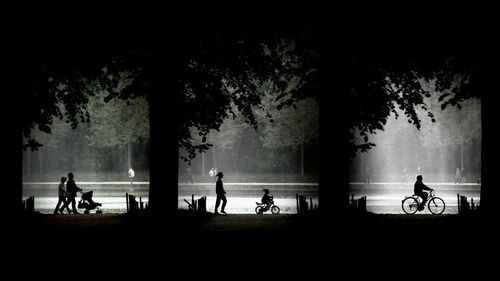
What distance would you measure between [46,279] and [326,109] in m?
9.56

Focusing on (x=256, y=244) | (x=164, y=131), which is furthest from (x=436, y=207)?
(x=256, y=244)

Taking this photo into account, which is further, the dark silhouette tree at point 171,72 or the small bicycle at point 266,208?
the small bicycle at point 266,208

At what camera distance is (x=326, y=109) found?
16.4 m

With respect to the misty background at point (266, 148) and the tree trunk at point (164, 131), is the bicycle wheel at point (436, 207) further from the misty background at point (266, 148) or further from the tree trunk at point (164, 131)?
the misty background at point (266, 148)

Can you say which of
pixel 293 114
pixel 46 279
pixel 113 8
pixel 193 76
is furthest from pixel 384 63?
pixel 293 114

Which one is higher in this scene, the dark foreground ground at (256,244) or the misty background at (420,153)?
the misty background at (420,153)

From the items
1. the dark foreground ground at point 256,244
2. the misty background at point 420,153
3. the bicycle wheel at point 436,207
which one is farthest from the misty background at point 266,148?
the dark foreground ground at point 256,244

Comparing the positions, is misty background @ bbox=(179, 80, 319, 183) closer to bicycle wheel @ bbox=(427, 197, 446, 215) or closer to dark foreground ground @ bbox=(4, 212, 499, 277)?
bicycle wheel @ bbox=(427, 197, 446, 215)

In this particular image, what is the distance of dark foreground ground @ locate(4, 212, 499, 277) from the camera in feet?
30.9

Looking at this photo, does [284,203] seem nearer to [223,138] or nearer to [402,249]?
[402,249]

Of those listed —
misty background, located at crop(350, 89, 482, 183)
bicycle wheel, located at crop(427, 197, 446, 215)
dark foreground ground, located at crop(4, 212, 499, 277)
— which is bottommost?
bicycle wheel, located at crop(427, 197, 446, 215)

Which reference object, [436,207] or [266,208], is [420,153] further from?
[266,208]

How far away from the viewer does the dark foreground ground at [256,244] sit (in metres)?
9.42

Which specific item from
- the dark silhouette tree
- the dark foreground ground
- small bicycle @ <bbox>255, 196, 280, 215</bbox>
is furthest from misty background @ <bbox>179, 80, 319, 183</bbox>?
the dark foreground ground
